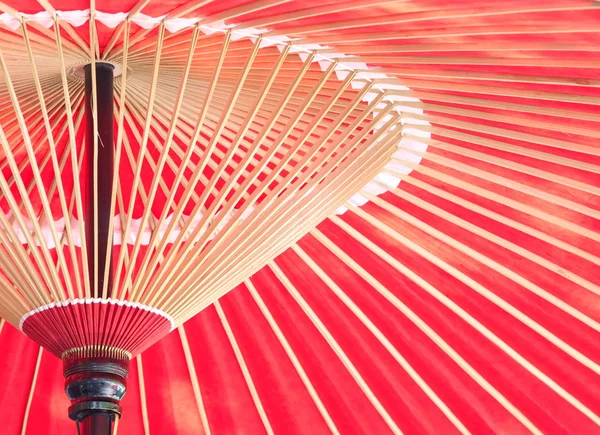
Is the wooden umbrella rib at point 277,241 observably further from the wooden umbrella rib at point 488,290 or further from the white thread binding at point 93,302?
the wooden umbrella rib at point 488,290

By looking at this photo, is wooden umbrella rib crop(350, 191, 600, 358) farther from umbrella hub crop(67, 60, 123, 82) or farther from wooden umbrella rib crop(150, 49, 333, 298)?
umbrella hub crop(67, 60, 123, 82)

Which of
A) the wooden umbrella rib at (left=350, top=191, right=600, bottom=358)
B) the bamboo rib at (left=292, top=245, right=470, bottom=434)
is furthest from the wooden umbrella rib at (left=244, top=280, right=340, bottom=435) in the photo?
the wooden umbrella rib at (left=350, top=191, right=600, bottom=358)

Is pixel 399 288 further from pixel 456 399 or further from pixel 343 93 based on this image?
pixel 343 93

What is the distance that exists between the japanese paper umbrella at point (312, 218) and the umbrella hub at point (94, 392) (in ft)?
0.03

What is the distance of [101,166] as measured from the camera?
5.18 meters

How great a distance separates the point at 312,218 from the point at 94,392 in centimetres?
136

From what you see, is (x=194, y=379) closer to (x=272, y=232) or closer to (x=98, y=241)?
(x=98, y=241)

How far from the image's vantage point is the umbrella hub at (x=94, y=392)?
4547mm

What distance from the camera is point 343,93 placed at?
543 cm

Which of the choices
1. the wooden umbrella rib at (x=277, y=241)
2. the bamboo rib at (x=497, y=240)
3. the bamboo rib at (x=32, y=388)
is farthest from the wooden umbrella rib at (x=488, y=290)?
the bamboo rib at (x=32, y=388)

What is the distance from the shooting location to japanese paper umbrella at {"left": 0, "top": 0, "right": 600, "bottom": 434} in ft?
15.1

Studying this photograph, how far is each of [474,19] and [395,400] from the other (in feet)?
9.97

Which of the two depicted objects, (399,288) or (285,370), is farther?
(285,370)

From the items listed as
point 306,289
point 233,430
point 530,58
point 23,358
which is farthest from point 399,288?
point 23,358
